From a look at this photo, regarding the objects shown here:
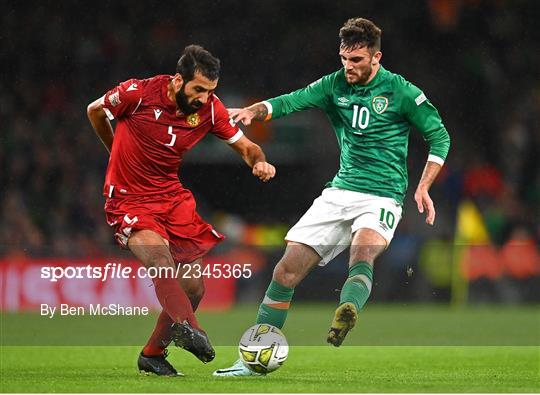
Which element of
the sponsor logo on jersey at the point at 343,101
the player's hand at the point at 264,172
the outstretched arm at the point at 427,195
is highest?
the sponsor logo on jersey at the point at 343,101

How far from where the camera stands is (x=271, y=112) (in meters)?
7.67

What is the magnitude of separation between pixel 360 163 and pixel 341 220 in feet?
1.19

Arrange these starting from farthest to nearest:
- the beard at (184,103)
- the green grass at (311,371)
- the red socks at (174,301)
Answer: the beard at (184,103) → the red socks at (174,301) → the green grass at (311,371)

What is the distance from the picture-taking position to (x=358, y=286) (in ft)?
23.0

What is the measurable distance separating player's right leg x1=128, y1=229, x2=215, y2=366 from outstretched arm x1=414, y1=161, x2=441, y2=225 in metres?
1.41

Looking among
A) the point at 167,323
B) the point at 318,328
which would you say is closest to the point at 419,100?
the point at 167,323

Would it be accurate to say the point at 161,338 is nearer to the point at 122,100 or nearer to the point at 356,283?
the point at 356,283

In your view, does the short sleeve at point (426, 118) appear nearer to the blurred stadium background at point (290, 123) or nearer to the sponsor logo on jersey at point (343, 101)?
the sponsor logo on jersey at point (343, 101)

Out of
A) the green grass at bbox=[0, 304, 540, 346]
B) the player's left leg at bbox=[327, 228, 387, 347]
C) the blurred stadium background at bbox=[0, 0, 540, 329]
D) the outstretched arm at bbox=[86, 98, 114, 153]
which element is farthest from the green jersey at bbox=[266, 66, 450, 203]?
the blurred stadium background at bbox=[0, 0, 540, 329]

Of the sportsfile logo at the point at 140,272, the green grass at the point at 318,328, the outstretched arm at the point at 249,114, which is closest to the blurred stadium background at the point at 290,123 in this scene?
the sportsfile logo at the point at 140,272

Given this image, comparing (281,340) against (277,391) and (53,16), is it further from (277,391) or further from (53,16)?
(53,16)

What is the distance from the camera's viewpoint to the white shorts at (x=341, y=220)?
7410 millimetres

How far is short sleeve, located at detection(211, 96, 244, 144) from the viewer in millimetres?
7406

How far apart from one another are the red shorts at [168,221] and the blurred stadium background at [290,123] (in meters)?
7.06
